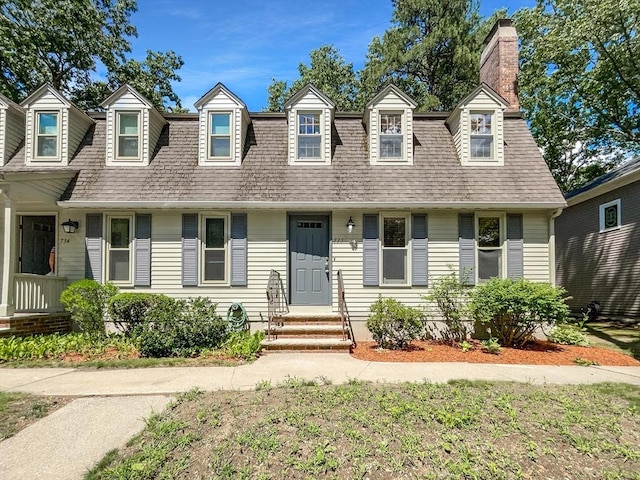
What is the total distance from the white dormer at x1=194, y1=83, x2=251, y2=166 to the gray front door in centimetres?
238

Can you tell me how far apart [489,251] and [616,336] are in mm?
4463

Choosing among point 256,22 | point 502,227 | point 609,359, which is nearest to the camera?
point 609,359

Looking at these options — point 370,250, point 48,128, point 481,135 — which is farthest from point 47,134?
point 481,135

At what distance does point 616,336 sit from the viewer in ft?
34.2

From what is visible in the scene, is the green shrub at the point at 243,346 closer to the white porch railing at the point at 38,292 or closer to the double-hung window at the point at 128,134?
the white porch railing at the point at 38,292

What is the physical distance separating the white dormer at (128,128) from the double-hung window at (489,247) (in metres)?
8.60

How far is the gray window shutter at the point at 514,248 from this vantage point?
9.38 m

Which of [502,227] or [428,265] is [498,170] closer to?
[502,227]

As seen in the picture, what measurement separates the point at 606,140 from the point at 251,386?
75.4 ft

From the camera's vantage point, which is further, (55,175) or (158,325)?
(55,175)

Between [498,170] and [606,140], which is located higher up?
[606,140]

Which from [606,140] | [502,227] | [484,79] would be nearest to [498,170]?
[502,227]

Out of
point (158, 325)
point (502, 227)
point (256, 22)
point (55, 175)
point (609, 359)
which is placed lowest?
point (609, 359)

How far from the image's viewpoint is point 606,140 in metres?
20.4
